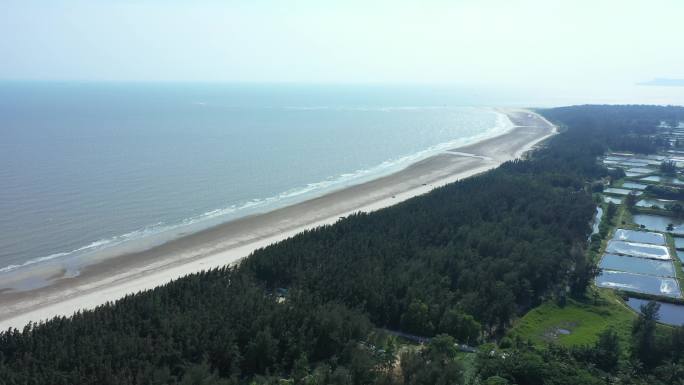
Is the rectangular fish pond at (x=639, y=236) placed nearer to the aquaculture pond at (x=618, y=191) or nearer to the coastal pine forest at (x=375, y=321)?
the coastal pine forest at (x=375, y=321)

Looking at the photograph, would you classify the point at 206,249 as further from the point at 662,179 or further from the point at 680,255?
the point at 662,179

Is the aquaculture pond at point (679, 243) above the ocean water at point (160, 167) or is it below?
below

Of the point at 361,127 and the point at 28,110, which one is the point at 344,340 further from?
the point at 28,110

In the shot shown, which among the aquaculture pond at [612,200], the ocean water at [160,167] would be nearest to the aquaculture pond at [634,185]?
the aquaculture pond at [612,200]

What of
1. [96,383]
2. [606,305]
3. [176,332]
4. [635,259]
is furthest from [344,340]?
[635,259]

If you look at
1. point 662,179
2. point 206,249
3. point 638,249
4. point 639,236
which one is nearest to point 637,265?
point 638,249
